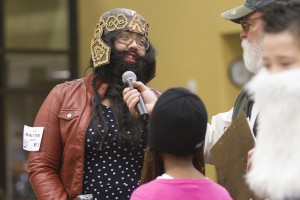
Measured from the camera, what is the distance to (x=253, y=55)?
3.55 metres

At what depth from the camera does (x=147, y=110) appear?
354 centimetres

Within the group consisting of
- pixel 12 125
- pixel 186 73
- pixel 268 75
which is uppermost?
pixel 268 75

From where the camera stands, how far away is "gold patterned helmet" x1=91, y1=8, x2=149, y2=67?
3998 millimetres

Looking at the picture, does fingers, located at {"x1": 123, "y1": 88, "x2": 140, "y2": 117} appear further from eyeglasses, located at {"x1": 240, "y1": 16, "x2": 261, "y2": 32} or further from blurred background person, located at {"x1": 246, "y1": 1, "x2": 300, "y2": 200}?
blurred background person, located at {"x1": 246, "y1": 1, "x2": 300, "y2": 200}

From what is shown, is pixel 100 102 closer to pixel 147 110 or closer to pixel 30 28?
pixel 147 110

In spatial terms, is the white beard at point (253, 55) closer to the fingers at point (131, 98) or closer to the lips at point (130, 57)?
the fingers at point (131, 98)

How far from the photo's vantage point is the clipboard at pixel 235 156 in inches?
129

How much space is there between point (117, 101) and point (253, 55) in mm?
772

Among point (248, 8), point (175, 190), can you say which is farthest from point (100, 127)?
point (175, 190)

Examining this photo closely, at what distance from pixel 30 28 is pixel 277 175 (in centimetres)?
931

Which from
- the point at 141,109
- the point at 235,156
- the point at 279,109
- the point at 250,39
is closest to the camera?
the point at 279,109

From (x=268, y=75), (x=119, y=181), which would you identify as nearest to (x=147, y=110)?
(x=119, y=181)

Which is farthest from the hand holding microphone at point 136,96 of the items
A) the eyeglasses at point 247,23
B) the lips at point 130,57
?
the eyeglasses at point 247,23

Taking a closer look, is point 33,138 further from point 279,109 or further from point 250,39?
point 279,109
